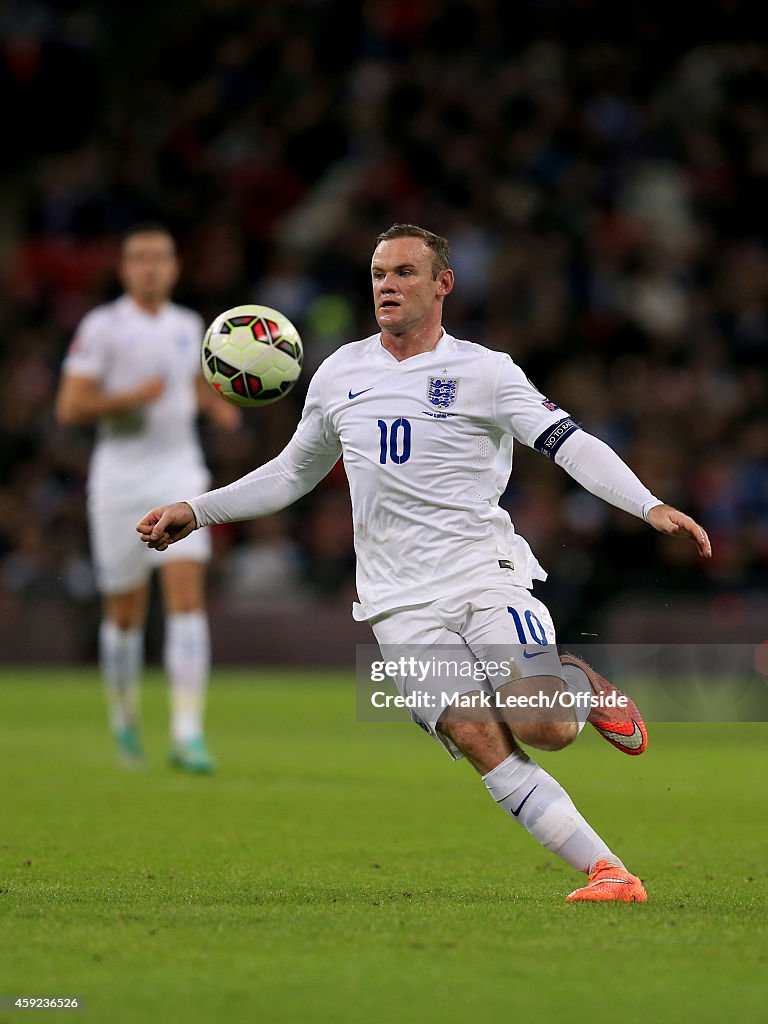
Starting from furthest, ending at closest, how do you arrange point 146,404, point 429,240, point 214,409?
point 146,404
point 214,409
point 429,240

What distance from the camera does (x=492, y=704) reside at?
18.1 feet

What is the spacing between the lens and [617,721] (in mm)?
5531

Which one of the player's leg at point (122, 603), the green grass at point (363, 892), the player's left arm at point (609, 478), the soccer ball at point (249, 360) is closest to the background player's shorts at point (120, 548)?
the player's leg at point (122, 603)

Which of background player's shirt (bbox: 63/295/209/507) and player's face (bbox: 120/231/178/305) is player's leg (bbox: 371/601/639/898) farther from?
player's face (bbox: 120/231/178/305)

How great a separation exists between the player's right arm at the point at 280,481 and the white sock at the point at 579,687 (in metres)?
1.13

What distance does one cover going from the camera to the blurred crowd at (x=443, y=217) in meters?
16.5

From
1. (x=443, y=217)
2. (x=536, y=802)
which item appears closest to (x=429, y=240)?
(x=536, y=802)

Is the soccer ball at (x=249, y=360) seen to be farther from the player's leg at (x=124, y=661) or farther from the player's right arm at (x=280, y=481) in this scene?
the player's leg at (x=124, y=661)

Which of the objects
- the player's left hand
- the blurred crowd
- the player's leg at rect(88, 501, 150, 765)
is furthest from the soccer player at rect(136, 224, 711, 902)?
the blurred crowd

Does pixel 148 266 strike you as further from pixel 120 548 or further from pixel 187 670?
pixel 187 670

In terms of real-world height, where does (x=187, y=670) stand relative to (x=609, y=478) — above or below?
below

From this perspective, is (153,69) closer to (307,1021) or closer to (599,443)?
(599,443)

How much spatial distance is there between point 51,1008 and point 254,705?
404 inches

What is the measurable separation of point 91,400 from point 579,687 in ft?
16.4
